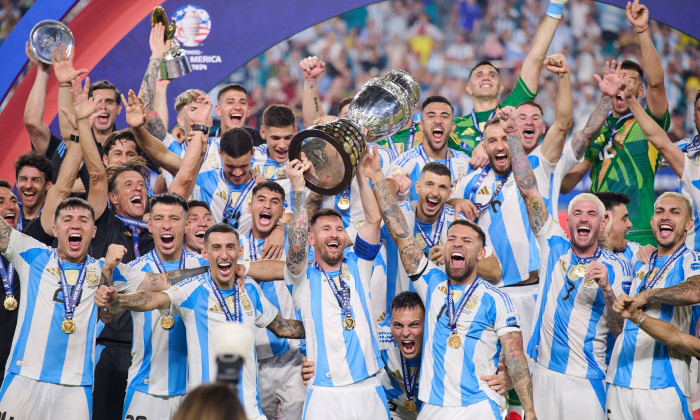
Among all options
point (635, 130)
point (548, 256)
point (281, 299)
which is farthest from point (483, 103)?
point (281, 299)

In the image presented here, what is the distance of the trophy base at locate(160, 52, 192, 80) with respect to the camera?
23.4 ft

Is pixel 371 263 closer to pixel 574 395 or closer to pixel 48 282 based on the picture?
pixel 574 395

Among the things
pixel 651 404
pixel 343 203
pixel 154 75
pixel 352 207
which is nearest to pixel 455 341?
pixel 651 404

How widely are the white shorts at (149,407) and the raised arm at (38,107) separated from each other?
2.66 m

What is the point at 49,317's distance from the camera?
543 cm

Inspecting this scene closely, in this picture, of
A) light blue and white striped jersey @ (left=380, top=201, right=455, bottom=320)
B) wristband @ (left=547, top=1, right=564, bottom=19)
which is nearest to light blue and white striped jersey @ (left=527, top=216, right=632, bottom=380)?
light blue and white striped jersey @ (left=380, top=201, right=455, bottom=320)

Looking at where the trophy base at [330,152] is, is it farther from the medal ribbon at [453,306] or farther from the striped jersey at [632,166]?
the striped jersey at [632,166]

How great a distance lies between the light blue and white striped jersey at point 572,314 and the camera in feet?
18.7

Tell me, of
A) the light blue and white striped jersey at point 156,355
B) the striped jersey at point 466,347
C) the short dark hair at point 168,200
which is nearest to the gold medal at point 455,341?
the striped jersey at point 466,347

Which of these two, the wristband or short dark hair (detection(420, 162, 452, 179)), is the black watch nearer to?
short dark hair (detection(420, 162, 452, 179))

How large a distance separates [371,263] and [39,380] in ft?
7.00

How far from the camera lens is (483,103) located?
747 centimetres

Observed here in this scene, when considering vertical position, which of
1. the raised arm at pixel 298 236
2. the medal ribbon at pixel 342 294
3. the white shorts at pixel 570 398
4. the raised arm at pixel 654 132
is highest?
the raised arm at pixel 654 132

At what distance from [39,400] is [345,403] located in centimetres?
181
